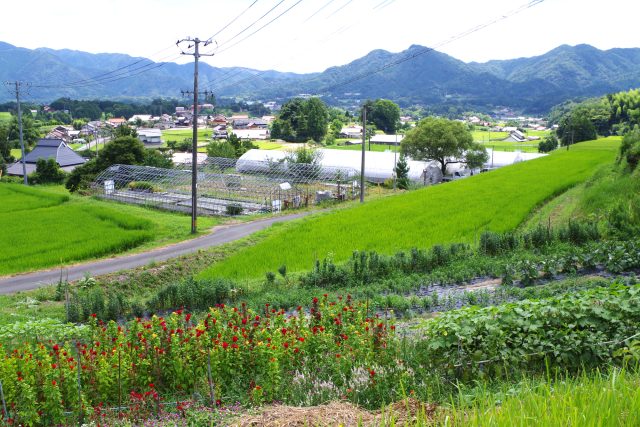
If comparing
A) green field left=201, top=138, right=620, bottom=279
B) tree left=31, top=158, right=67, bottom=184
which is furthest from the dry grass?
tree left=31, top=158, right=67, bottom=184

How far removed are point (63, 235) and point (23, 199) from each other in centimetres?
1251

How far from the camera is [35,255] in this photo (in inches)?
803

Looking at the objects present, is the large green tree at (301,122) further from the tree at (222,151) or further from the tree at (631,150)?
the tree at (631,150)

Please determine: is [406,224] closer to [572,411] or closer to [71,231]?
[71,231]

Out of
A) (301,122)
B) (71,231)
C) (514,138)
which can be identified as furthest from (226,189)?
(514,138)

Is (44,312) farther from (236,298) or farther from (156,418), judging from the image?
(156,418)

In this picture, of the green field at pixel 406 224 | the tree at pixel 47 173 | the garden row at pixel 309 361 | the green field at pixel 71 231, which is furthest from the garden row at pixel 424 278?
the tree at pixel 47 173

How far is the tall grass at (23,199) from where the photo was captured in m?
31.3

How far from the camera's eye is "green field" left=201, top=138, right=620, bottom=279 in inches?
654

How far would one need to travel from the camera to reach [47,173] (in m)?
52.5

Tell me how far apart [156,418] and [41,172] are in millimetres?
53600

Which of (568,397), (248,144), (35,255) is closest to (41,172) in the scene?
(248,144)

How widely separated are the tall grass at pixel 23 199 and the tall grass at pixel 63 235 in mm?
2300

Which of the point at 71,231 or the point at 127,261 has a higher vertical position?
the point at 71,231
